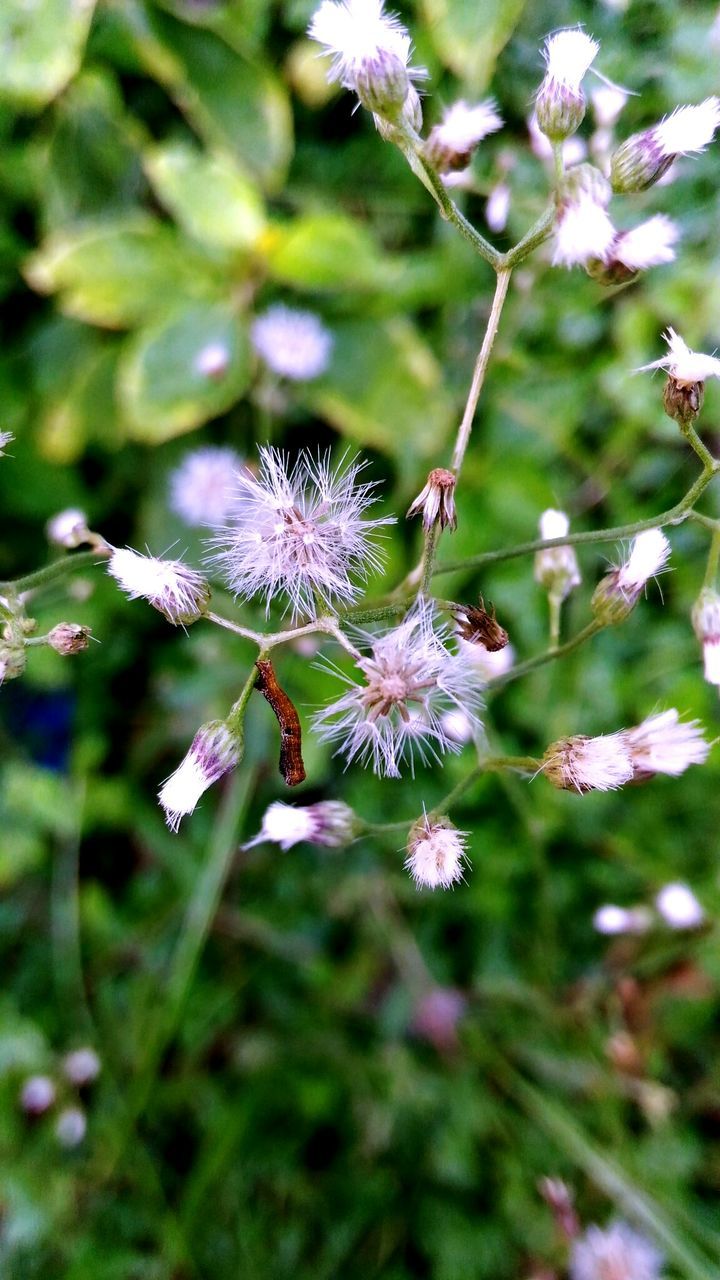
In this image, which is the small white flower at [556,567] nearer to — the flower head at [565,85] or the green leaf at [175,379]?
the flower head at [565,85]

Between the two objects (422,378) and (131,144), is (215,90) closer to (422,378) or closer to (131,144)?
(131,144)

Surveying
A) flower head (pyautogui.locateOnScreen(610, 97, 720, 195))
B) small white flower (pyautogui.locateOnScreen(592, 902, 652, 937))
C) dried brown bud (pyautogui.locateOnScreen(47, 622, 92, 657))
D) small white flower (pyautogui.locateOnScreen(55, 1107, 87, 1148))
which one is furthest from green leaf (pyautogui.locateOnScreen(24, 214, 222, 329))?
small white flower (pyautogui.locateOnScreen(55, 1107, 87, 1148))

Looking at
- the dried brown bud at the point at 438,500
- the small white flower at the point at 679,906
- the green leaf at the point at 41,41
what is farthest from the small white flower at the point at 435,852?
Result: the green leaf at the point at 41,41

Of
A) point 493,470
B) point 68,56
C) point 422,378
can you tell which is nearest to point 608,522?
point 493,470

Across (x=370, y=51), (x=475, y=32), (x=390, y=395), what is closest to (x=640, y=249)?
(x=370, y=51)

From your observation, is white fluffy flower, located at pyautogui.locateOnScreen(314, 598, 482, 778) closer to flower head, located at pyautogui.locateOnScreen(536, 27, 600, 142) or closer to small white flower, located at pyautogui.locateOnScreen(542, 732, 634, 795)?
small white flower, located at pyautogui.locateOnScreen(542, 732, 634, 795)

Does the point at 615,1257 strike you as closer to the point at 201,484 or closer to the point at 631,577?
the point at 631,577
